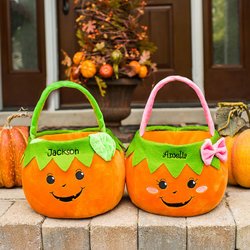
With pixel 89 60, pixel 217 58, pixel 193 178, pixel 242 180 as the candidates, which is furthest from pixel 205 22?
pixel 193 178

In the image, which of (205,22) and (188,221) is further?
(205,22)

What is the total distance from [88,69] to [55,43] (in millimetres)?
1200

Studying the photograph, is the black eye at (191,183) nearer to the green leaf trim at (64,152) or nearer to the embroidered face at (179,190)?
the embroidered face at (179,190)

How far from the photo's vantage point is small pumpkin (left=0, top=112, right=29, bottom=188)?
6.86ft

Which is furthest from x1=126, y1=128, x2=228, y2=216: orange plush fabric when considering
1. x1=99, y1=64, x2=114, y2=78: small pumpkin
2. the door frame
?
the door frame

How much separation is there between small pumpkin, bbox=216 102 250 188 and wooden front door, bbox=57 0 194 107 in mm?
1834

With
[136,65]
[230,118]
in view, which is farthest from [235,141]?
[136,65]

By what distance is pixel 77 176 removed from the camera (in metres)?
1.66

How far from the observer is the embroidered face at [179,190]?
5.44ft

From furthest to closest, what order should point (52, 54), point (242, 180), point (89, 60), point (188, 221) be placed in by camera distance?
point (52, 54)
point (89, 60)
point (242, 180)
point (188, 221)

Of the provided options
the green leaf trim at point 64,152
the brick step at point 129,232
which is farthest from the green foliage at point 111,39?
the brick step at point 129,232

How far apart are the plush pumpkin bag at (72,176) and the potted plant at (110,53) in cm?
119

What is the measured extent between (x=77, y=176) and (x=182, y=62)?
97.5 inches

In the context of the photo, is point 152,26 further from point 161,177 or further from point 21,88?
point 161,177
